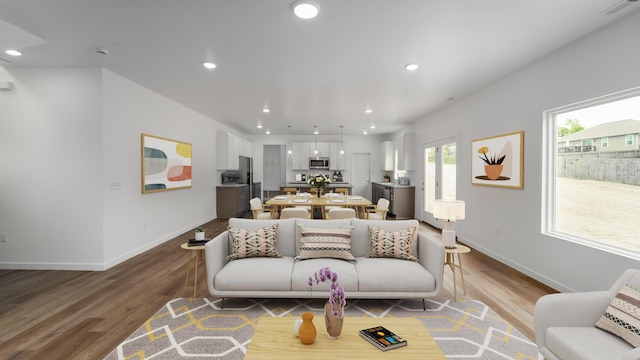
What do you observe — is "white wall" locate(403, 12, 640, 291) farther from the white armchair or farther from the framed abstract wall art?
the framed abstract wall art

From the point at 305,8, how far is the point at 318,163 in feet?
25.2

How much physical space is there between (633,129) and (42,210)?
6876 millimetres

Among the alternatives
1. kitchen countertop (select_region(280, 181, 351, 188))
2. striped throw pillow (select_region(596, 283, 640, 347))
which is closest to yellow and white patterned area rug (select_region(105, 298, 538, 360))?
striped throw pillow (select_region(596, 283, 640, 347))

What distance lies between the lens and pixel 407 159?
26.6 ft

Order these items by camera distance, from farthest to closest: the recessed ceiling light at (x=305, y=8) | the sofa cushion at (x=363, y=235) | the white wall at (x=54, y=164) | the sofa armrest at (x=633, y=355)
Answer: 1. the white wall at (x=54, y=164)
2. the sofa cushion at (x=363, y=235)
3. the recessed ceiling light at (x=305, y=8)
4. the sofa armrest at (x=633, y=355)

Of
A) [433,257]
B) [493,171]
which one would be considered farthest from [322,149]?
[433,257]

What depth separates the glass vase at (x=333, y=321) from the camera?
1728 millimetres

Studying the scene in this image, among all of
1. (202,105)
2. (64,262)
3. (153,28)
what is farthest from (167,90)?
(64,262)

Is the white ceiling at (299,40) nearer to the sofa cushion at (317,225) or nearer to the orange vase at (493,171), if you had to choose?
the orange vase at (493,171)

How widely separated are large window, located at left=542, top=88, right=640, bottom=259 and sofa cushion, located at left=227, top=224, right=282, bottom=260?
10.8 ft

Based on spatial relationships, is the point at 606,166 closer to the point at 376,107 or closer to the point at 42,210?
the point at 376,107

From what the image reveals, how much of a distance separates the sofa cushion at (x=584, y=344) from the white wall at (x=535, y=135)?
1.41 meters

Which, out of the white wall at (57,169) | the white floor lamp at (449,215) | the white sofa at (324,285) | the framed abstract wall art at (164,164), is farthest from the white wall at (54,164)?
the white floor lamp at (449,215)

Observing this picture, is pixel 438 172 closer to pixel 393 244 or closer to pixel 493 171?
pixel 493 171
